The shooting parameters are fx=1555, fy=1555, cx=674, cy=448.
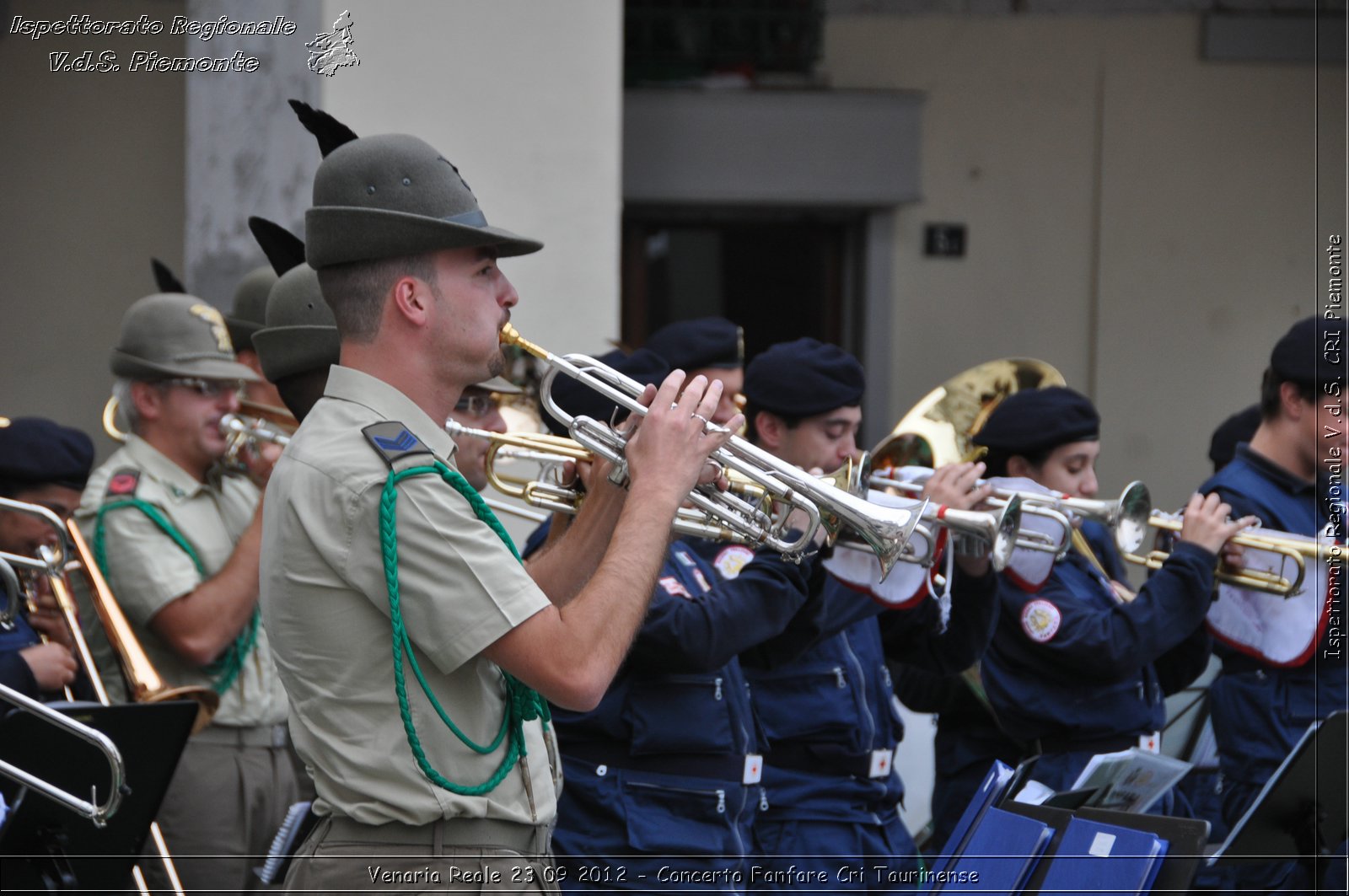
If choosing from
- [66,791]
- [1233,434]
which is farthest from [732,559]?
[1233,434]

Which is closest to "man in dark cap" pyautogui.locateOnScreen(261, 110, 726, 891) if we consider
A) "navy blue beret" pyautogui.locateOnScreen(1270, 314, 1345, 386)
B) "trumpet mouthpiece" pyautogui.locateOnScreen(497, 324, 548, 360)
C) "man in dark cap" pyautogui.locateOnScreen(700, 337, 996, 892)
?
"trumpet mouthpiece" pyautogui.locateOnScreen(497, 324, 548, 360)

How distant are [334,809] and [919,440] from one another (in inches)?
112

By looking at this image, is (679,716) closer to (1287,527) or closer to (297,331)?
(297,331)

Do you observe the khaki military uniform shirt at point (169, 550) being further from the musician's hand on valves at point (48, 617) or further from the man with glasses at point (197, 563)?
the musician's hand on valves at point (48, 617)

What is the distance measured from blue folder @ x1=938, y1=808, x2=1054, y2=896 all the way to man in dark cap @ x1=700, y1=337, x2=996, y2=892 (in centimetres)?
70

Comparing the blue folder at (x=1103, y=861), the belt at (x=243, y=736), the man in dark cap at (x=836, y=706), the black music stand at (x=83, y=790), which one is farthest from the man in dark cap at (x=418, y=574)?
the belt at (x=243, y=736)

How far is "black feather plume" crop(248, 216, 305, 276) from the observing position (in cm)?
355

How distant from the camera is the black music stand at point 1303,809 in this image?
3777 millimetres

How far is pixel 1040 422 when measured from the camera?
177 inches

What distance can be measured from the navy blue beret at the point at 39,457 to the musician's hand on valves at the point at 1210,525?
2984 millimetres

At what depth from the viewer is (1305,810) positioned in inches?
153

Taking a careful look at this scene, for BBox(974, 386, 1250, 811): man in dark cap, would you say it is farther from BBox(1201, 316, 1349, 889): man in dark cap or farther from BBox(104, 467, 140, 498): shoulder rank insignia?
BBox(104, 467, 140, 498): shoulder rank insignia

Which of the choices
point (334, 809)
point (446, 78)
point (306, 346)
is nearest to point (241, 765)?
point (306, 346)

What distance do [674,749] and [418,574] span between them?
1518mm
